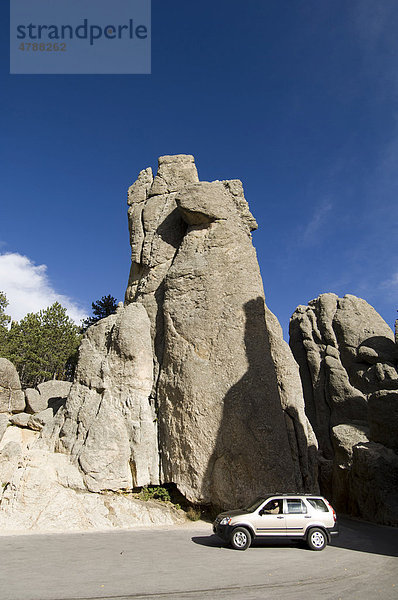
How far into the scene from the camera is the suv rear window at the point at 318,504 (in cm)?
1205

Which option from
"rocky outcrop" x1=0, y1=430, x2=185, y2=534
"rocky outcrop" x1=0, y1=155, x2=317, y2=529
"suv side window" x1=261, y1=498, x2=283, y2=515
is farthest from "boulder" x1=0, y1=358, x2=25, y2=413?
"suv side window" x1=261, y1=498, x2=283, y2=515

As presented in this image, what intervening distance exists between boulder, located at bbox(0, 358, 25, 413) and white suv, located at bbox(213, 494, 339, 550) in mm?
20763

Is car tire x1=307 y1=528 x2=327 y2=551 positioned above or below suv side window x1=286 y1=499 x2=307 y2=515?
below

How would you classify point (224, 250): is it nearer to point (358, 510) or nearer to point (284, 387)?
point (284, 387)

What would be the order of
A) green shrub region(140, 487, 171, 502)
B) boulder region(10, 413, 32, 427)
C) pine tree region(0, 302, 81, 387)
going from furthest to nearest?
pine tree region(0, 302, 81, 387) → boulder region(10, 413, 32, 427) → green shrub region(140, 487, 171, 502)

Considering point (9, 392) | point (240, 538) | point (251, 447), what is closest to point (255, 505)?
point (240, 538)

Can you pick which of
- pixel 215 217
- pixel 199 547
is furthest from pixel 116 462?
pixel 215 217

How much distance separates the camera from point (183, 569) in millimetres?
9148

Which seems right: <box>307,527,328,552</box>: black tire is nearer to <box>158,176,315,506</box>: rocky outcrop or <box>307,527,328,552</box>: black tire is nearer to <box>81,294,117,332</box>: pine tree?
<box>158,176,315,506</box>: rocky outcrop

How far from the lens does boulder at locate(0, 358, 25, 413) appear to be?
1091 inches

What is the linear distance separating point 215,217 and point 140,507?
14.5 m

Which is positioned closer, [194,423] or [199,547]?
[199,547]

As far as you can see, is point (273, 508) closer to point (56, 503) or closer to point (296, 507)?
point (296, 507)

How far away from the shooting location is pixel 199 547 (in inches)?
462
